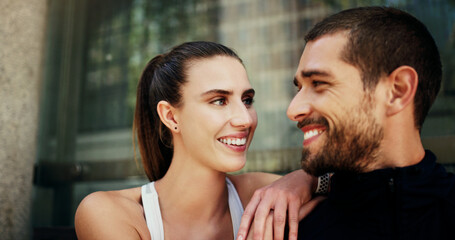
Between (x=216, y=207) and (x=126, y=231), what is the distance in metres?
0.59

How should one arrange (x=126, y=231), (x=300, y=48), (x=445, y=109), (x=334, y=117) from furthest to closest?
1. (x=300, y=48)
2. (x=445, y=109)
3. (x=126, y=231)
4. (x=334, y=117)

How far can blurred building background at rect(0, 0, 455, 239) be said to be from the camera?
376 cm

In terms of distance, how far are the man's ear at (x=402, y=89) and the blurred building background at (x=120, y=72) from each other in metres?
1.75

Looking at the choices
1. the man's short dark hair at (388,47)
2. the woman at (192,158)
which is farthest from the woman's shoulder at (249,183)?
the man's short dark hair at (388,47)

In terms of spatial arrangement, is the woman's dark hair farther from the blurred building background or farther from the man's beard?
the blurred building background

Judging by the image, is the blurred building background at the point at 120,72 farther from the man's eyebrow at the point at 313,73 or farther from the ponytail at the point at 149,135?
the man's eyebrow at the point at 313,73

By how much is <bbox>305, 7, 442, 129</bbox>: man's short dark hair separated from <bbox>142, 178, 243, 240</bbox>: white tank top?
1.13 m

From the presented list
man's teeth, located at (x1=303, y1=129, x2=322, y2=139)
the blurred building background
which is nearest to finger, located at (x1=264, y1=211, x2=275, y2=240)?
man's teeth, located at (x1=303, y1=129, x2=322, y2=139)

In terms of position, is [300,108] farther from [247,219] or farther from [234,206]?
[234,206]

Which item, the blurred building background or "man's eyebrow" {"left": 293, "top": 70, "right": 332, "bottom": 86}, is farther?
the blurred building background

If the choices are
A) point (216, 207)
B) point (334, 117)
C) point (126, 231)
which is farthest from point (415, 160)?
point (126, 231)

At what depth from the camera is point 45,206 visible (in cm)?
423

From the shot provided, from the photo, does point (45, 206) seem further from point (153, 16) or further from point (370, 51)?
point (370, 51)

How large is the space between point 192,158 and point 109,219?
570 mm
